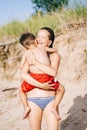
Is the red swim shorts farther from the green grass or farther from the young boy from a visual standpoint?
the green grass

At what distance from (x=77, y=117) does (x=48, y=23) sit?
4.28 meters

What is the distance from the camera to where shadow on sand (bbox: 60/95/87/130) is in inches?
243

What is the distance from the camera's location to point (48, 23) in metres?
10.2

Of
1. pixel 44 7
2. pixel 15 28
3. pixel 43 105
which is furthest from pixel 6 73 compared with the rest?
pixel 44 7

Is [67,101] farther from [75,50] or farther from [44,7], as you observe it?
[44,7]

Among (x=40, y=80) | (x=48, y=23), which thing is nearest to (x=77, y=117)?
(x=40, y=80)

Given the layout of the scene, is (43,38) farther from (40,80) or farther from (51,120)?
(51,120)

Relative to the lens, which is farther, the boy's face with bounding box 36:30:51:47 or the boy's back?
the boy's face with bounding box 36:30:51:47

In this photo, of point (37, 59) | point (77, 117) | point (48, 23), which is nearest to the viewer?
point (37, 59)

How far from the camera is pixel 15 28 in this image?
11047 millimetres

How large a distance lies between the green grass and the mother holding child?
5.24 meters

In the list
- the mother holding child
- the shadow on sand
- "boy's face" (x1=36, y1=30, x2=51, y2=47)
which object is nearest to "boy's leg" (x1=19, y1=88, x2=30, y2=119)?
the mother holding child

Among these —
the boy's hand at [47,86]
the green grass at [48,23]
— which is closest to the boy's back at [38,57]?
the boy's hand at [47,86]

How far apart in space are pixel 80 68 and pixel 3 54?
2883mm
